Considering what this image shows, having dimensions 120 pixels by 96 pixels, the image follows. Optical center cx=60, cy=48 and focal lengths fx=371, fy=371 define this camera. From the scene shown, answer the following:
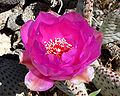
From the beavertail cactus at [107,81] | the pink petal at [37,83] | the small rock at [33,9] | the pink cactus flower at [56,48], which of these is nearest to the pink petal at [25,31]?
the pink cactus flower at [56,48]

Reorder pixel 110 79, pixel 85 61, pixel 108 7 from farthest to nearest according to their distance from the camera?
pixel 108 7 < pixel 110 79 < pixel 85 61

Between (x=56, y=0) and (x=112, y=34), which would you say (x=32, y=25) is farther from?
(x=56, y=0)

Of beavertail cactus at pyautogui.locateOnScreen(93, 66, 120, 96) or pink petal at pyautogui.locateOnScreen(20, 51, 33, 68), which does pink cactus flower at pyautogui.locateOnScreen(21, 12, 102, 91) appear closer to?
pink petal at pyautogui.locateOnScreen(20, 51, 33, 68)

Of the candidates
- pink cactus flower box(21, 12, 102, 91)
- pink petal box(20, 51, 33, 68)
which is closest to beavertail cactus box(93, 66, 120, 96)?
pink cactus flower box(21, 12, 102, 91)

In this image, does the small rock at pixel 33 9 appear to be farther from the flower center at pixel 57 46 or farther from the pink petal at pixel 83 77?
the pink petal at pixel 83 77

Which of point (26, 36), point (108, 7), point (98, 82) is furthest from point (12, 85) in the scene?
point (108, 7)

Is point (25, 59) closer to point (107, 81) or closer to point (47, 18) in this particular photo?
point (47, 18)

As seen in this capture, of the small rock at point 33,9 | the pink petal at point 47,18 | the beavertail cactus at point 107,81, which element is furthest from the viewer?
the small rock at point 33,9

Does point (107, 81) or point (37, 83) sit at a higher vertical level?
point (37, 83)

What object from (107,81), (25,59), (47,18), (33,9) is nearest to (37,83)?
(25,59)
